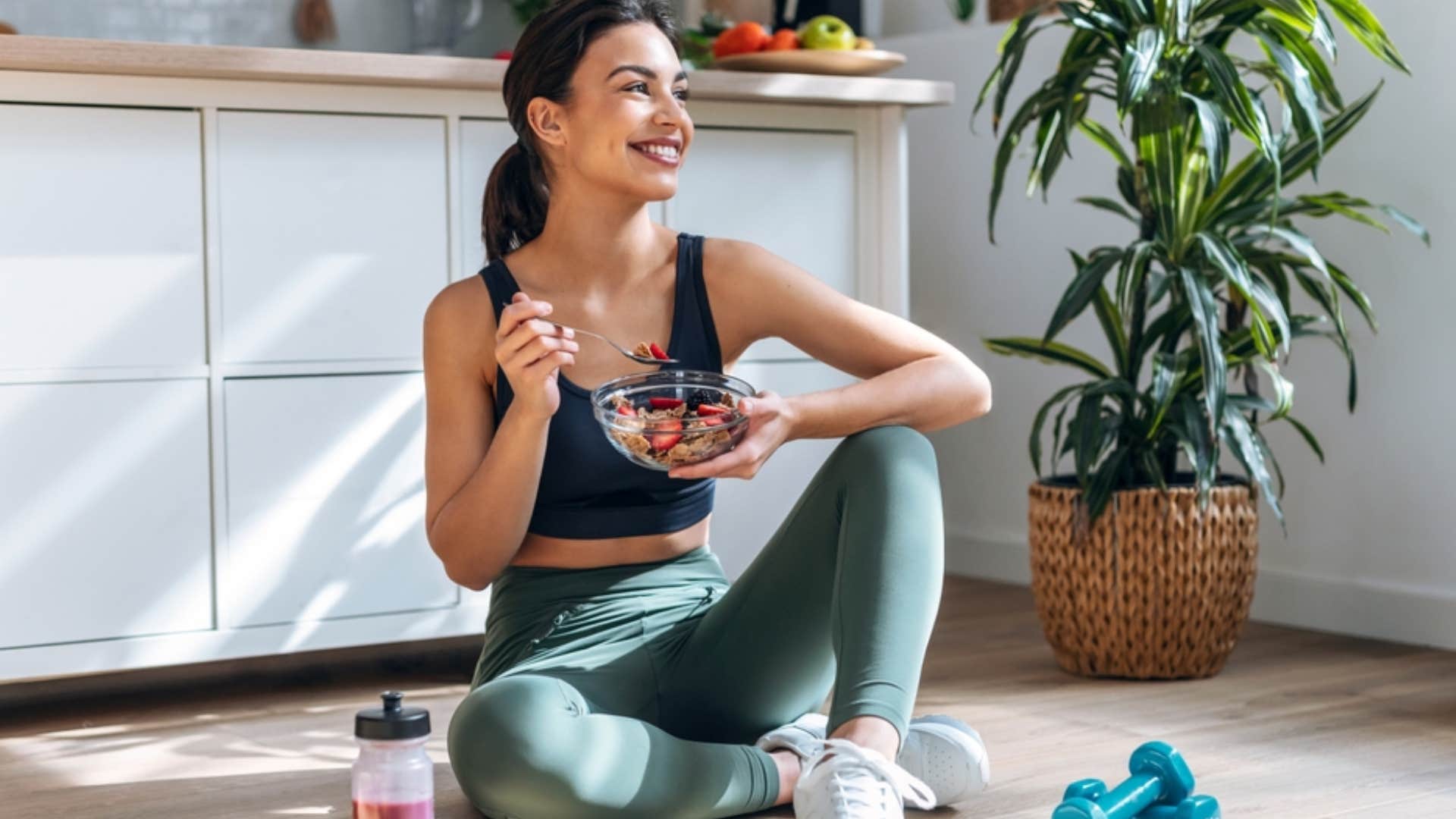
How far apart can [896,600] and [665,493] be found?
1.18 ft

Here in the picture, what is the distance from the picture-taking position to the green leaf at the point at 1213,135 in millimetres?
2514

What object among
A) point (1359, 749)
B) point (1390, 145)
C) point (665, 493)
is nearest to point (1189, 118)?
point (1390, 145)

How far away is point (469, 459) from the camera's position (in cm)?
190

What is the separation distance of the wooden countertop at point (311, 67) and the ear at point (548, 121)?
67 cm

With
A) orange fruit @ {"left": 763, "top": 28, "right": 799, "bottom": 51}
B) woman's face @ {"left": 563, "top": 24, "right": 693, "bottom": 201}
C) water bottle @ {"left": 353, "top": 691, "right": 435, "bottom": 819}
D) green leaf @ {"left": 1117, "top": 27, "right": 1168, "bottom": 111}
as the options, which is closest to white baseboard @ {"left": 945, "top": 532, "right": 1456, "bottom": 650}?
green leaf @ {"left": 1117, "top": 27, "right": 1168, "bottom": 111}

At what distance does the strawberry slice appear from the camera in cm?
170

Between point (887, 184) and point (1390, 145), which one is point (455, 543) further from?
point (1390, 145)

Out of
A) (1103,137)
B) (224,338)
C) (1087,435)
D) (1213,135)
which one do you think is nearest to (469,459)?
(224,338)

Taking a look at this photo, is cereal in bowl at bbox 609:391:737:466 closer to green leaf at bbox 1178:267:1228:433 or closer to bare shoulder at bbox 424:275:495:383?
bare shoulder at bbox 424:275:495:383

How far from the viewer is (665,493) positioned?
1.95 meters

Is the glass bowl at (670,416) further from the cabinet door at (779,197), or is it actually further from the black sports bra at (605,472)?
the cabinet door at (779,197)

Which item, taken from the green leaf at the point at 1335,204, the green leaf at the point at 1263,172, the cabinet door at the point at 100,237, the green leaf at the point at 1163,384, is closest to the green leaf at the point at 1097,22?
the green leaf at the point at 1263,172

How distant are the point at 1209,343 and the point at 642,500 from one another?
3.40 feet

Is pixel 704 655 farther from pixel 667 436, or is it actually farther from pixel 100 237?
pixel 100 237
